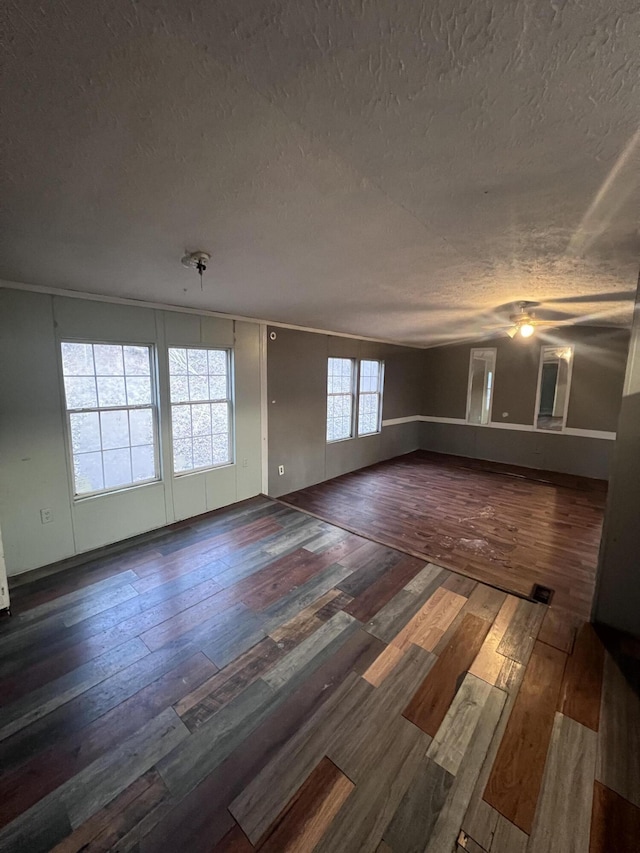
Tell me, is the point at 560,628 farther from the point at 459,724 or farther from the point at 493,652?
the point at 459,724

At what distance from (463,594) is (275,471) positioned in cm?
288

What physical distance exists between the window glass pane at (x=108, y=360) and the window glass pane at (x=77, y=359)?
5cm

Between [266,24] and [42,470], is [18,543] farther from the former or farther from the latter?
[266,24]

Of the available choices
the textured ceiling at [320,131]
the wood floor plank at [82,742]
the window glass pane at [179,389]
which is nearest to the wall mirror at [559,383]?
the textured ceiling at [320,131]

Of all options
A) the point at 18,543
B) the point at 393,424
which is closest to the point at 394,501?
the point at 393,424

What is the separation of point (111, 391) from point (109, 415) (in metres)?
0.23

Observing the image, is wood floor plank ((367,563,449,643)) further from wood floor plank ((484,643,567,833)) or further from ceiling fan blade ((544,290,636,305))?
ceiling fan blade ((544,290,636,305))

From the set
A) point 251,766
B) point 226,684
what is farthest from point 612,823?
point 226,684

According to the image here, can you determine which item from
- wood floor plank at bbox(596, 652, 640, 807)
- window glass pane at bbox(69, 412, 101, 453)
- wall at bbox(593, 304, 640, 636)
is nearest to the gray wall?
wall at bbox(593, 304, 640, 636)

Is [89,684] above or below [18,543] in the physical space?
below

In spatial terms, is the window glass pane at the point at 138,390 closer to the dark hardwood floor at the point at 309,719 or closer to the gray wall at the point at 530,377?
the dark hardwood floor at the point at 309,719

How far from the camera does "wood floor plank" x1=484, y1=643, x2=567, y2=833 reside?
1305 mm

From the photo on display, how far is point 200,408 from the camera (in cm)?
393

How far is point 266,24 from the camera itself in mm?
717
